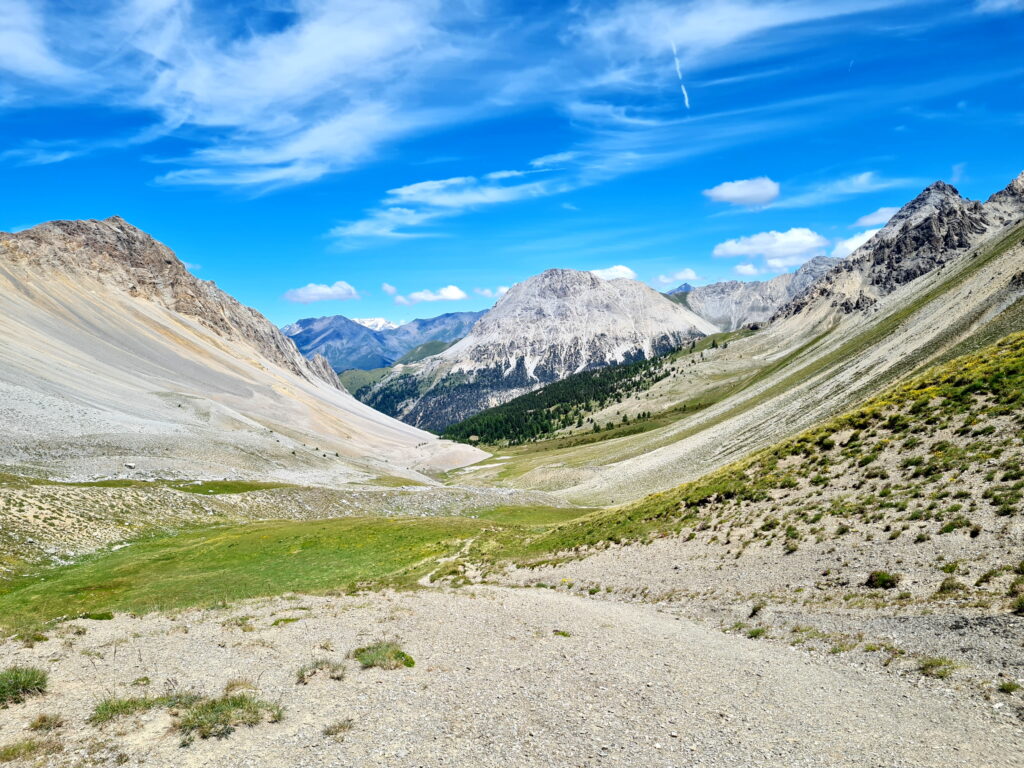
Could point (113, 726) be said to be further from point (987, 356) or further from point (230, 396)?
point (230, 396)

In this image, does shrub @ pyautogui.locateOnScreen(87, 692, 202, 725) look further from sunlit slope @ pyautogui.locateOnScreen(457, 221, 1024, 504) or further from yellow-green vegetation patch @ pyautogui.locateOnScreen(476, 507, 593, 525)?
sunlit slope @ pyautogui.locateOnScreen(457, 221, 1024, 504)

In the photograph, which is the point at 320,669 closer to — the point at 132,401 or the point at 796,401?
the point at 796,401

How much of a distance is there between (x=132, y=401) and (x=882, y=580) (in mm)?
127057

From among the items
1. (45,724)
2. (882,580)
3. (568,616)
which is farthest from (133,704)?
(882,580)

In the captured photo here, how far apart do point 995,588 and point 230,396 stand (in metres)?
168

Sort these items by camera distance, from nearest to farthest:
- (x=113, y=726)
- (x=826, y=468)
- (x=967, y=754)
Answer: (x=967, y=754) < (x=113, y=726) < (x=826, y=468)

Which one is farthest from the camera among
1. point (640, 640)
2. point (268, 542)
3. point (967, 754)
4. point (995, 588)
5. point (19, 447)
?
point (19, 447)

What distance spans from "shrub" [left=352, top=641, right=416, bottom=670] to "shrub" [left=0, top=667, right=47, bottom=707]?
356 inches

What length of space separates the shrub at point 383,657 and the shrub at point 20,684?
9.04 meters

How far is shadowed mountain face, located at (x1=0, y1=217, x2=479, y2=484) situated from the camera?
7419cm

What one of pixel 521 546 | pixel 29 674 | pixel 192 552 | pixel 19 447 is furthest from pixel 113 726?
pixel 19 447

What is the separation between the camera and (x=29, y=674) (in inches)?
593

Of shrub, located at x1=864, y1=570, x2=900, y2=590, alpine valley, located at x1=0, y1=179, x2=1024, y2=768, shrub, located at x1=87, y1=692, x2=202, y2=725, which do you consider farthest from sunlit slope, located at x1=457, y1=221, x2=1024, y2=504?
shrub, located at x1=87, y1=692, x2=202, y2=725

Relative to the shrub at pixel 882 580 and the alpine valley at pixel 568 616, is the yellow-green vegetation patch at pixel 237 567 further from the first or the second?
the shrub at pixel 882 580
